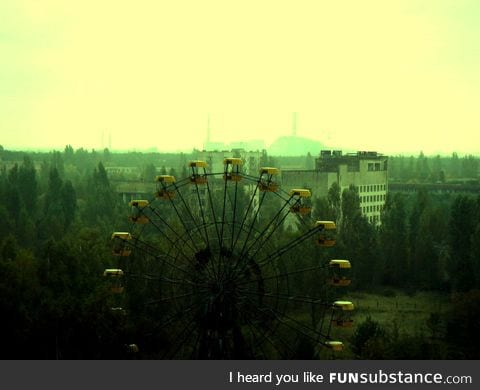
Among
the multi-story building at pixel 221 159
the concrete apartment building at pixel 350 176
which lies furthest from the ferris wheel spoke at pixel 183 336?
the multi-story building at pixel 221 159

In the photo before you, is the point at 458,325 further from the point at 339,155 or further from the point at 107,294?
the point at 339,155

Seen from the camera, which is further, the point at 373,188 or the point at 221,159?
A: the point at 221,159

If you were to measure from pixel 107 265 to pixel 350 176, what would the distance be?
17739mm

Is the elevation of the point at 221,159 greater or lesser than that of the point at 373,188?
greater

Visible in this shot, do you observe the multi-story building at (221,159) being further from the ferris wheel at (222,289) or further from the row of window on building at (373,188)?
the ferris wheel at (222,289)

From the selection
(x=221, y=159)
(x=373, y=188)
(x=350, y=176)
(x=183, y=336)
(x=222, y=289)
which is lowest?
(x=183, y=336)

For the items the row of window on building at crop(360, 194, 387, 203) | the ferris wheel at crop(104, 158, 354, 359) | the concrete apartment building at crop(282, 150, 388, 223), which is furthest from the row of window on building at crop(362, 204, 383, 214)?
the ferris wheel at crop(104, 158, 354, 359)

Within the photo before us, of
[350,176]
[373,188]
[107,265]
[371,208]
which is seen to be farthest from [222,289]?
[373,188]

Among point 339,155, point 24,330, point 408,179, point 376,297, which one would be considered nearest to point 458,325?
point 376,297

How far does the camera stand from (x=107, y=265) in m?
15.7

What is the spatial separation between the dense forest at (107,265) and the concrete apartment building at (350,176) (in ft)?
5.90

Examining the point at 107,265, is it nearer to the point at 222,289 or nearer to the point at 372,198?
the point at 222,289
